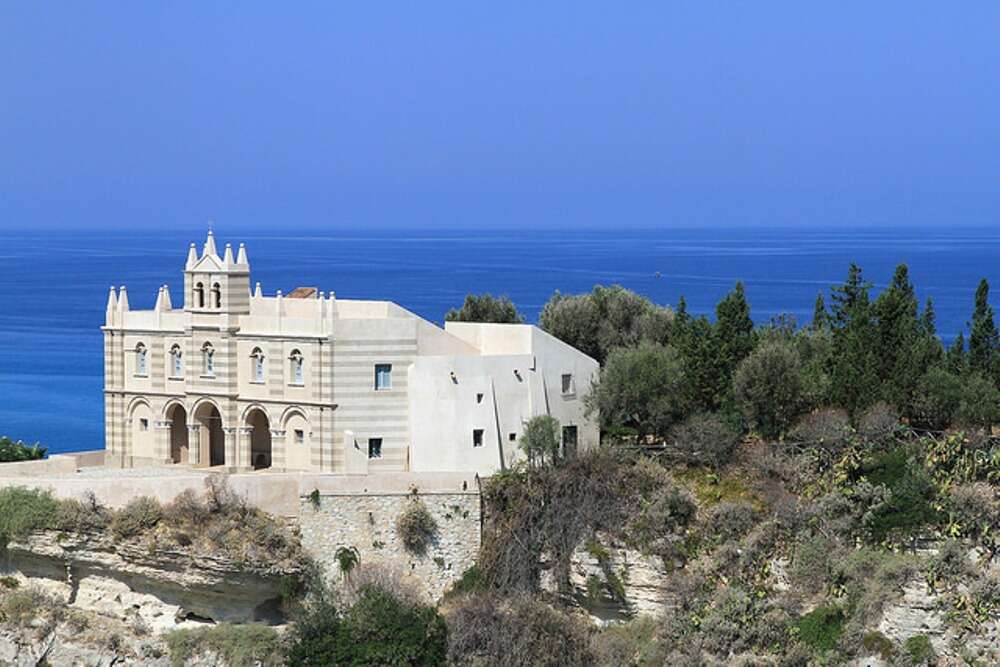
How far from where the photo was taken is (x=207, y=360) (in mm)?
51500

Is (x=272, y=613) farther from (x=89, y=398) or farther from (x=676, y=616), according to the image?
(x=89, y=398)

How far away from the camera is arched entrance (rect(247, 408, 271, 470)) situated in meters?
50.9

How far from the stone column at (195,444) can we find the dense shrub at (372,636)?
27.1 ft

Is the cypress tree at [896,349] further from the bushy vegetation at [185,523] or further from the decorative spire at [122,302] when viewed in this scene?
the decorative spire at [122,302]

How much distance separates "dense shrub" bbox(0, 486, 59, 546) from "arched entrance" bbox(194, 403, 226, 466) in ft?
18.2

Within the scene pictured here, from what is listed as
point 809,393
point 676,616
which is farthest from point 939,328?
point 676,616

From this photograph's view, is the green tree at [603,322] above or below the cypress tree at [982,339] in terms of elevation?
above

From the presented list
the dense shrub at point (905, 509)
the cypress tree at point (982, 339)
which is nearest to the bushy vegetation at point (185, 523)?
the dense shrub at point (905, 509)

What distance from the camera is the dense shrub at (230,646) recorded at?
4597cm

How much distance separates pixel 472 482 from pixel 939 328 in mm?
71658

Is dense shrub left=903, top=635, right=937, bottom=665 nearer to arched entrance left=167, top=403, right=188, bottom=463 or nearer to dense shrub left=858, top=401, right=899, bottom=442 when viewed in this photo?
dense shrub left=858, top=401, right=899, bottom=442

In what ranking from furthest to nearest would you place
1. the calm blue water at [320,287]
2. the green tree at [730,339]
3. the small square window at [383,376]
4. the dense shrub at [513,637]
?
the calm blue water at [320,287] → the green tree at [730,339] → the small square window at [383,376] → the dense shrub at [513,637]

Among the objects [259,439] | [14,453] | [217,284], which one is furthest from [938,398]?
[14,453]

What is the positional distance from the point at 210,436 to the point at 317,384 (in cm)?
541
